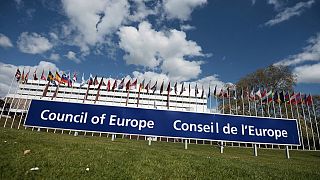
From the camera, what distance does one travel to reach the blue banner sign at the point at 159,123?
39.2 ft

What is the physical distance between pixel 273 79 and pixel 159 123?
39649 mm

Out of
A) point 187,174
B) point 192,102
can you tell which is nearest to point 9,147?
point 187,174

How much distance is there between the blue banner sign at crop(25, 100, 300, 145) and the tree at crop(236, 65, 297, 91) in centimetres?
3347

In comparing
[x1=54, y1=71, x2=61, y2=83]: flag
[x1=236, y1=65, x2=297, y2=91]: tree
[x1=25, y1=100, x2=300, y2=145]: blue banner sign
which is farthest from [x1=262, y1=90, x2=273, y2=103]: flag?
[x1=54, y1=71, x2=61, y2=83]: flag

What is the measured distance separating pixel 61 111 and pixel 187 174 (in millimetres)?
9387

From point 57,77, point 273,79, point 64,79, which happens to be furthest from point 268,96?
point 57,77

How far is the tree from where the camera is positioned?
141ft

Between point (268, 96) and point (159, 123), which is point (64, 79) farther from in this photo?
point (268, 96)

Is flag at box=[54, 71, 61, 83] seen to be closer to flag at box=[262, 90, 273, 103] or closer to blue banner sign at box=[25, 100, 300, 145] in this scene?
blue banner sign at box=[25, 100, 300, 145]

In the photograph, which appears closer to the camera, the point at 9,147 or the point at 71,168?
the point at 71,168

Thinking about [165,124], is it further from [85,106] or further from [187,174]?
[187,174]

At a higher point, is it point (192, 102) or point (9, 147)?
point (192, 102)

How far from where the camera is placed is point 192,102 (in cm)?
10831

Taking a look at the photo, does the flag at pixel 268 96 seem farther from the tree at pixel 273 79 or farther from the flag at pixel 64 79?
the flag at pixel 64 79
